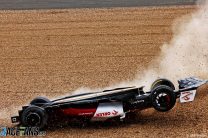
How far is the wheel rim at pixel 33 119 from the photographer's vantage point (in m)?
8.92

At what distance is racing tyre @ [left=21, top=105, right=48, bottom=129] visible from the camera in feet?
29.2

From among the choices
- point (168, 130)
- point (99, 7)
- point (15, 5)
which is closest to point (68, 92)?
point (168, 130)

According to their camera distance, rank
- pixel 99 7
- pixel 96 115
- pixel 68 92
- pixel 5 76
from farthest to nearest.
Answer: pixel 99 7 → pixel 5 76 → pixel 68 92 → pixel 96 115

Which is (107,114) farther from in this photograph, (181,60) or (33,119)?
(181,60)

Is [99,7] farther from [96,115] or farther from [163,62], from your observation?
[96,115]

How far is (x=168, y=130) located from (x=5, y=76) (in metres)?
6.19

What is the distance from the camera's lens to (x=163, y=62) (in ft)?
46.3

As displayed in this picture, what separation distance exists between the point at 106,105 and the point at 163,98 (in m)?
1.09

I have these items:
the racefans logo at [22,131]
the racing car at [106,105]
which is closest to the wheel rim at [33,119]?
the racing car at [106,105]

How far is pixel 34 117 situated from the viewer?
8.95 m

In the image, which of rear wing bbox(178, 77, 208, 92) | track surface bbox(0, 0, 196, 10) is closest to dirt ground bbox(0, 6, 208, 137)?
rear wing bbox(178, 77, 208, 92)

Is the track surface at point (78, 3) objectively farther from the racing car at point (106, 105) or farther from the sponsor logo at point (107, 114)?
the sponsor logo at point (107, 114)

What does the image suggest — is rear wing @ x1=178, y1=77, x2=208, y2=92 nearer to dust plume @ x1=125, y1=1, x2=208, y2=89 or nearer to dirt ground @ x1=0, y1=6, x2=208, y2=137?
dirt ground @ x1=0, y1=6, x2=208, y2=137

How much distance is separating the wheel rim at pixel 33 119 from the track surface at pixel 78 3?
57.0 feet
